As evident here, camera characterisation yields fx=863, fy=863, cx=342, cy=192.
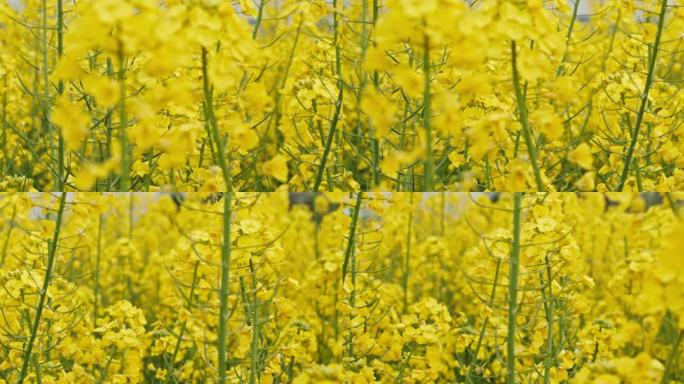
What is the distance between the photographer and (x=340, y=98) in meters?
2.80

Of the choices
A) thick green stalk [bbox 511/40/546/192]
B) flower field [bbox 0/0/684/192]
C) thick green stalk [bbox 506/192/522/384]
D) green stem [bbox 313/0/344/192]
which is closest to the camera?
flower field [bbox 0/0/684/192]

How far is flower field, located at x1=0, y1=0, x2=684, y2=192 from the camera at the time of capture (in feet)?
6.14

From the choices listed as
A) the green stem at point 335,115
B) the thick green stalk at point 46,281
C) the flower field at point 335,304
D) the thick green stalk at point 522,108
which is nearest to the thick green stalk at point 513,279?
the flower field at point 335,304

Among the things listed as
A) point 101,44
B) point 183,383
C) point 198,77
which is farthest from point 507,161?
point 101,44

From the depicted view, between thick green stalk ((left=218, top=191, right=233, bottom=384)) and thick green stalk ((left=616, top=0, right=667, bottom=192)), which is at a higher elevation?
thick green stalk ((left=616, top=0, right=667, bottom=192))

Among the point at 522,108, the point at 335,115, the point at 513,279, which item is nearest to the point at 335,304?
the point at 335,115

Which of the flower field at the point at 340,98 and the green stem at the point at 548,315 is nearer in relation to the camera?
the flower field at the point at 340,98

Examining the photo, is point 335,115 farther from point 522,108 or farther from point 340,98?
point 522,108

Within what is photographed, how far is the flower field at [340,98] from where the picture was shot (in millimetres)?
1872

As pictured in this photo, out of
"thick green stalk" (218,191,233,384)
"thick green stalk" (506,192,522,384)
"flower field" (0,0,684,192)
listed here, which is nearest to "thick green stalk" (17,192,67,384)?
"flower field" (0,0,684,192)

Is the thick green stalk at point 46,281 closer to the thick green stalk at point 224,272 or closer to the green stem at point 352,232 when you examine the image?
the thick green stalk at point 224,272

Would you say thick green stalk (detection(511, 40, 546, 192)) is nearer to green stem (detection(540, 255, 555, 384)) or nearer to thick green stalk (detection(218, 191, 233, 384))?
green stem (detection(540, 255, 555, 384))

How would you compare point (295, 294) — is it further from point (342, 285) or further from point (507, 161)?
point (507, 161)

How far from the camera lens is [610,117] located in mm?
3730
